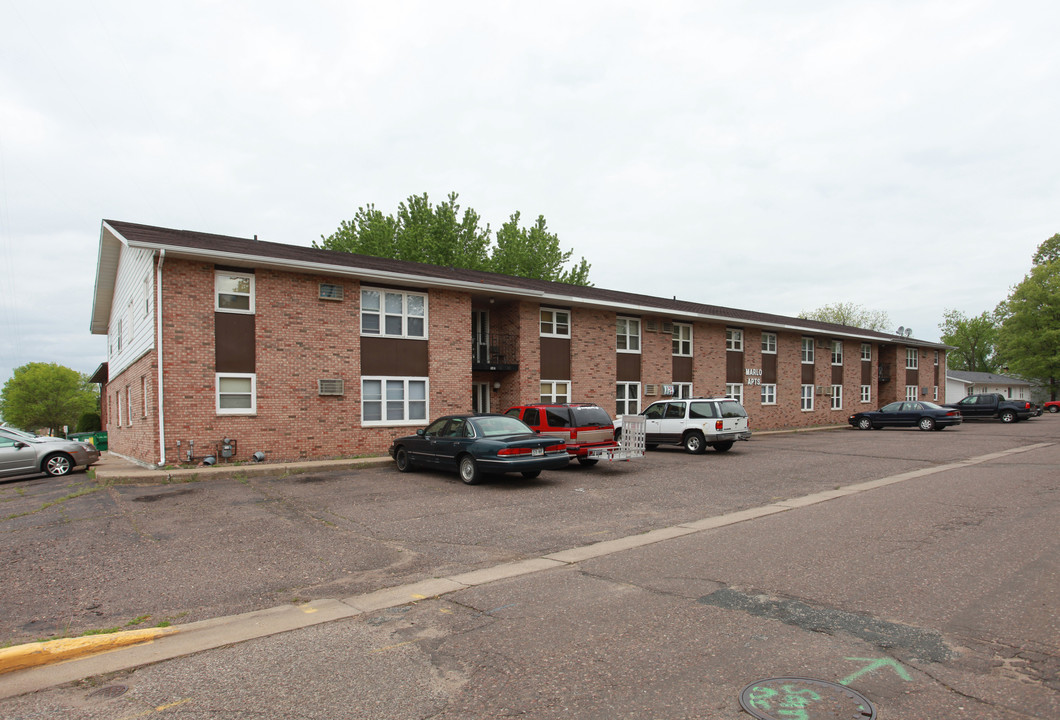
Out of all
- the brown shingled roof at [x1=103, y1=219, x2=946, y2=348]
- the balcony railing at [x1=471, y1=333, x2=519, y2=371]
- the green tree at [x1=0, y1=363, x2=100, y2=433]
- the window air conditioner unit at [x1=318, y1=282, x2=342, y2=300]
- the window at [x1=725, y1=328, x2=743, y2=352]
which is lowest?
the green tree at [x1=0, y1=363, x2=100, y2=433]

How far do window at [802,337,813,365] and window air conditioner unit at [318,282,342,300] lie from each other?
2629 cm

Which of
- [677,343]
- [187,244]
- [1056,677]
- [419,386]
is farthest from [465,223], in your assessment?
[1056,677]

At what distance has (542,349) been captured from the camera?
73.5 feet

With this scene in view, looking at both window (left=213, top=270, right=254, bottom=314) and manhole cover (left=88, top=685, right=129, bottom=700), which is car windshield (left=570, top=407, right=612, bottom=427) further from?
manhole cover (left=88, top=685, right=129, bottom=700)

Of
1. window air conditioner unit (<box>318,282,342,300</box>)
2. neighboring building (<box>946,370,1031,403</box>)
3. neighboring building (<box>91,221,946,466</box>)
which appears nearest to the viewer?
neighboring building (<box>91,221,946,466</box>)

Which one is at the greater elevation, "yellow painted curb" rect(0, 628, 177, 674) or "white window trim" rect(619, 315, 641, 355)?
"white window trim" rect(619, 315, 641, 355)

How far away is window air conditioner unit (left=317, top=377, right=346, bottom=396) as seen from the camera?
1691 cm

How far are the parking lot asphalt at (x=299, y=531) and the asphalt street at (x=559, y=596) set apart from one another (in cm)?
6

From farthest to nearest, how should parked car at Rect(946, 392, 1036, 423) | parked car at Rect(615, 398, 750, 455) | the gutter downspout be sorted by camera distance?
parked car at Rect(946, 392, 1036, 423) < parked car at Rect(615, 398, 750, 455) < the gutter downspout

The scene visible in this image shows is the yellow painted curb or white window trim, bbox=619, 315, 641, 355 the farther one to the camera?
white window trim, bbox=619, 315, 641, 355

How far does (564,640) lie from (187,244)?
14.5m

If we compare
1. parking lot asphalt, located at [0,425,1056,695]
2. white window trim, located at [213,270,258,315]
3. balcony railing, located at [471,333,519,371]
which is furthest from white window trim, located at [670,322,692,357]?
white window trim, located at [213,270,258,315]

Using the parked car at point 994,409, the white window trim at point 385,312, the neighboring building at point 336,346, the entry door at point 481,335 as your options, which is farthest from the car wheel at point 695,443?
the parked car at point 994,409

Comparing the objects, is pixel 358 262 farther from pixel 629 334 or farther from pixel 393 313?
pixel 629 334
